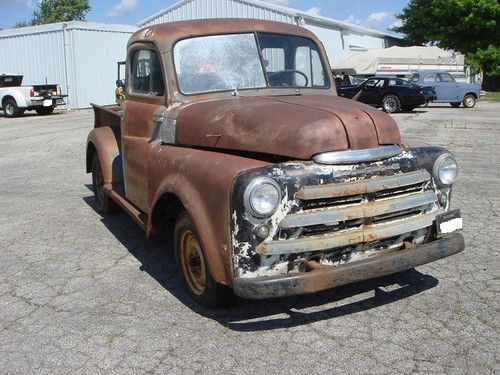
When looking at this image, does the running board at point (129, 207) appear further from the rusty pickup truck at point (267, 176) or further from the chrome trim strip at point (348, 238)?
the chrome trim strip at point (348, 238)

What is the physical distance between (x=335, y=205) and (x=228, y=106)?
1.16 meters

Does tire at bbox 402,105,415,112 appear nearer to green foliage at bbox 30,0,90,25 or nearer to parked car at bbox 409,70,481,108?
parked car at bbox 409,70,481,108

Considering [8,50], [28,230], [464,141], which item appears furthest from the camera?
[8,50]

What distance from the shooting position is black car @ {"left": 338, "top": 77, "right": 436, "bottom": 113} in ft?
71.4

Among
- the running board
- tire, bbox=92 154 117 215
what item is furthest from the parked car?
the running board

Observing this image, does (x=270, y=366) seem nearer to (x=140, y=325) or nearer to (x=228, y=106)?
(x=140, y=325)

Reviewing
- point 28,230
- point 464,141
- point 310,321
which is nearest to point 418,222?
point 310,321

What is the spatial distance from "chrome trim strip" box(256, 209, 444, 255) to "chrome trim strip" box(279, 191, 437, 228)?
89 millimetres

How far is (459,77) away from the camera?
3027 cm

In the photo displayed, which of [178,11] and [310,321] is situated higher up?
[178,11]

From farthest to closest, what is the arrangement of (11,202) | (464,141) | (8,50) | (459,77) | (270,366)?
1. (459,77)
2. (8,50)
3. (464,141)
4. (11,202)
5. (270,366)

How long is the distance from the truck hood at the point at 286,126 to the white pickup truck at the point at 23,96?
19.6 m

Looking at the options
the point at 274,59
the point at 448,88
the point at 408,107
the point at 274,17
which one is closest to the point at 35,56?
the point at 274,17

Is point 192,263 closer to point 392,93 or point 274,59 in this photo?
point 274,59
